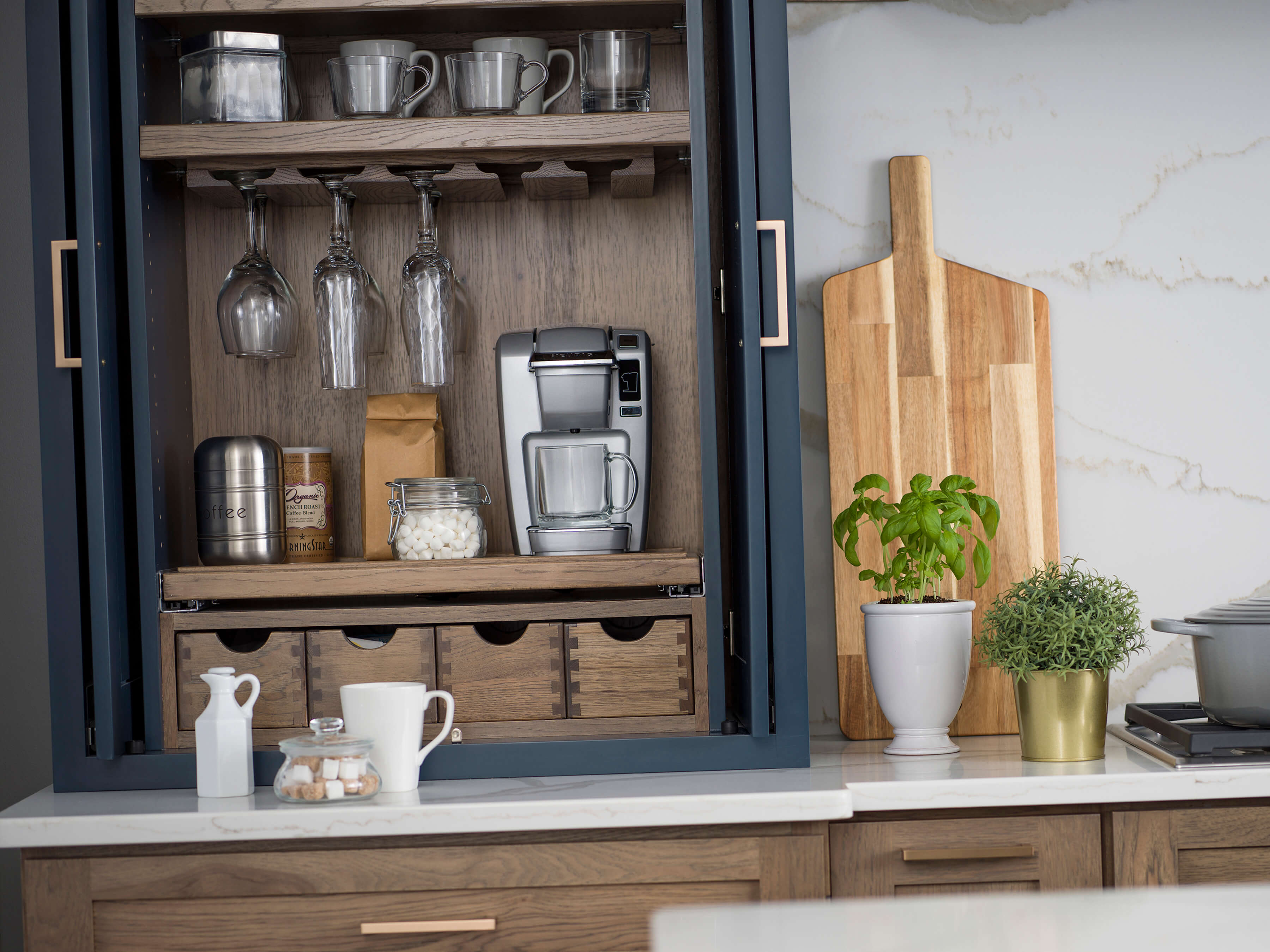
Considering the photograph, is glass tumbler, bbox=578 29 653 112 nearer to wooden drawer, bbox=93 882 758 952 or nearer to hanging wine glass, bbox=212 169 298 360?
hanging wine glass, bbox=212 169 298 360

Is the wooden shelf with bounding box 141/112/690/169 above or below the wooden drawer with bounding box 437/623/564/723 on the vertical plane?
above

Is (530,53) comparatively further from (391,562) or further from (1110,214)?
A: (1110,214)

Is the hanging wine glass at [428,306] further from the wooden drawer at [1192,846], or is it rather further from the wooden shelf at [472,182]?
the wooden drawer at [1192,846]

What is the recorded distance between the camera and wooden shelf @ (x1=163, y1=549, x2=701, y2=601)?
167 cm

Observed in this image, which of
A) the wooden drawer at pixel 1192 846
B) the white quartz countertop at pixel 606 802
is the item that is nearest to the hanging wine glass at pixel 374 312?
the white quartz countertop at pixel 606 802

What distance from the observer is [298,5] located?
1682mm

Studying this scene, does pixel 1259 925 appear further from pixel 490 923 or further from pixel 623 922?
pixel 490 923

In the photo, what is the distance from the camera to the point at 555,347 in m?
1.84

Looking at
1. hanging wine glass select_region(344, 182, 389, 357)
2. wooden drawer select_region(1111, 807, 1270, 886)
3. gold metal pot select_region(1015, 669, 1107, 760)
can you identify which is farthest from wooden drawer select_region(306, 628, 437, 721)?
wooden drawer select_region(1111, 807, 1270, 886)

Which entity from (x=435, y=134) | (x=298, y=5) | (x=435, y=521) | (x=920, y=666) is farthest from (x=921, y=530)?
(x=298, y=5)

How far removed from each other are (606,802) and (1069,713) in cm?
71

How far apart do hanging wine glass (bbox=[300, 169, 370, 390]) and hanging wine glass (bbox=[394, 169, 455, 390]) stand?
8cm

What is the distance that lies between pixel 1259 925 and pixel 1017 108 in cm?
→ 166

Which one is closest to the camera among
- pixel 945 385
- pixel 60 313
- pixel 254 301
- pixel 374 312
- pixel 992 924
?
pixel 992 924
